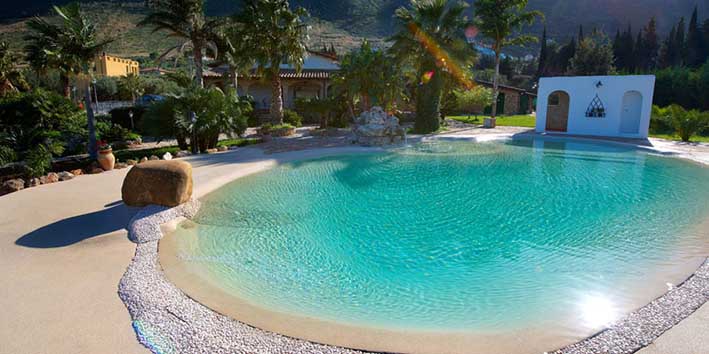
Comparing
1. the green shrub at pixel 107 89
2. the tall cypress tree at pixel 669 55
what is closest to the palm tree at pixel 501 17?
the green shrub at pixel 107 89

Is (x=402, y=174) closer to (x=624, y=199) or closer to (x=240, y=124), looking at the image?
(x=624, y=199)

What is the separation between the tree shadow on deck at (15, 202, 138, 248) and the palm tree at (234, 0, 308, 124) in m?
14.8

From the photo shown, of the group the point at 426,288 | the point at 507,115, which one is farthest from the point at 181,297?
the point at 507,115

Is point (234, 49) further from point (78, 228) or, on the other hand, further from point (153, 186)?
point (78, 228)

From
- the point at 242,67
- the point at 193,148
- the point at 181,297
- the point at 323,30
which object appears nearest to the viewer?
the point at 181,297

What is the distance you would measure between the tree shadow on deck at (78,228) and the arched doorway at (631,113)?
88.0ft

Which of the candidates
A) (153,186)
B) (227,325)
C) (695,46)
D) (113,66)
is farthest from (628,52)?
(227,325)

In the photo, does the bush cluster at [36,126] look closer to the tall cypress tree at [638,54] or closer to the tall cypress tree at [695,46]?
the tall cypress tree at [638,54]

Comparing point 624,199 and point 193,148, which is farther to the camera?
point 193,148

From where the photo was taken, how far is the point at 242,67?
885 inches

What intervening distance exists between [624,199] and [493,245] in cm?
578

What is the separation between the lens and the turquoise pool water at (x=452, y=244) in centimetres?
558

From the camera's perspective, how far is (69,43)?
47.2ft

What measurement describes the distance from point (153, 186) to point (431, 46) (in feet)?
64.1
